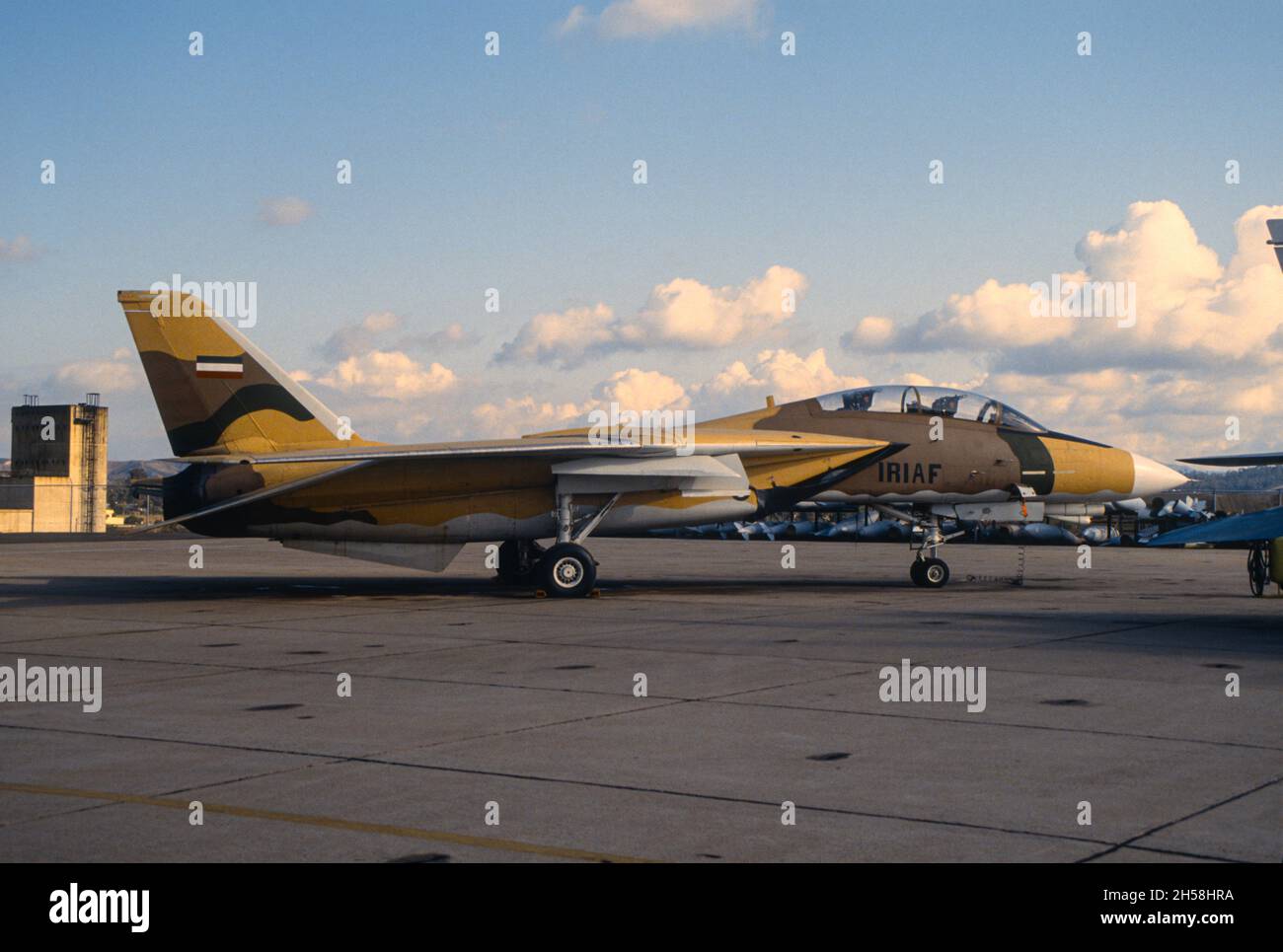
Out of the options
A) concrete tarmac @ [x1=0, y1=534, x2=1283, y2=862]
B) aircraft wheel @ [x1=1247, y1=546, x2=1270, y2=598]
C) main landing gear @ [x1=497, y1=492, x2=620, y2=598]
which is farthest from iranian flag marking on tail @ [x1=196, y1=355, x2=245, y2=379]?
aircraft wheel @ [x1=1247, y1=546, x2=1270, y2=598]

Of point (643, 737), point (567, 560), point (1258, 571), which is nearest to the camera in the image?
point (643, 737)

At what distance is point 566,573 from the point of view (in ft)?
63.2

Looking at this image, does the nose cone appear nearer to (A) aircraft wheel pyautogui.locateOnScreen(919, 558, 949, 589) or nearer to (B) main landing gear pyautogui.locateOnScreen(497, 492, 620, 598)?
(A) aircraft wheel pyautogui.locateOnScreen(919, 558, 949, 589)

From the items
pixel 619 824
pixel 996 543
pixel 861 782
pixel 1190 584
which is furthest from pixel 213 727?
pixel 996 543

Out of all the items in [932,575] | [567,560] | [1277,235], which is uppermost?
[1277,235]

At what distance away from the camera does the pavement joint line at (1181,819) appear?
212 inches

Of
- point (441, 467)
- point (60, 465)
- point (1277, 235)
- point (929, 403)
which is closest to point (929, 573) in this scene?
point (929, 403)

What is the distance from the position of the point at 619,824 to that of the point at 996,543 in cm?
4452

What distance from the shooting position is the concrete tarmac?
565cm

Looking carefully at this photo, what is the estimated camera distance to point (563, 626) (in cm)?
1498

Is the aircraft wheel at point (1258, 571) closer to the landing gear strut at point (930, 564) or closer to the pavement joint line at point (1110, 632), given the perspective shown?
the pavement joint line at point (1110, 632)

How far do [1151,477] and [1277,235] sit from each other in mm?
8456

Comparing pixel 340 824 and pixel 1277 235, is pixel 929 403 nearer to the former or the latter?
pixel 1277 235
